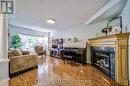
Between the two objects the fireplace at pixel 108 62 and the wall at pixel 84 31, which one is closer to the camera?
the fireplace at pixel 108 62

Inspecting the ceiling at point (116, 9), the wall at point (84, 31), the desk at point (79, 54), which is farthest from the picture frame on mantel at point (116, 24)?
the desk at point (79, 54)

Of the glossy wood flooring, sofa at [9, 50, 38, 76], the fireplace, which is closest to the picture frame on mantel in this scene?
the fireplace

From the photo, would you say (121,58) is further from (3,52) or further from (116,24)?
(3,52)

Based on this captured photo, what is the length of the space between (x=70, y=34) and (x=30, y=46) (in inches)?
151

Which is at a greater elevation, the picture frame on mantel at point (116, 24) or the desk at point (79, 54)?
the picture frame on mantel at point (116, 24)

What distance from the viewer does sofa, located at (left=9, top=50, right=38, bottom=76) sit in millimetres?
3854

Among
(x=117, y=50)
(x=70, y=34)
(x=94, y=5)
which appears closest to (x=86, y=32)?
(x=70, y=34)

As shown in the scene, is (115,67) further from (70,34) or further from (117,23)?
(70,34)

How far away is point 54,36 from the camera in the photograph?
10.0 m

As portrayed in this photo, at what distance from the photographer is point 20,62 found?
13.8 ft

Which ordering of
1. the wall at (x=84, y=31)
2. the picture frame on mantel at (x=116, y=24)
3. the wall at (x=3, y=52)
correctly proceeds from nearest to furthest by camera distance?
the wall at (x=3, y=52) < the picture frame on mantel at (x=116, y=24) < the wall at (x=84, y=31)

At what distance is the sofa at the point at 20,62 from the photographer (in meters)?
3.85

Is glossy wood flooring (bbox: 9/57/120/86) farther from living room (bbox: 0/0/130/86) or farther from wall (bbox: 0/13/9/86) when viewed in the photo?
wall (bbox: 0/13/9/86)

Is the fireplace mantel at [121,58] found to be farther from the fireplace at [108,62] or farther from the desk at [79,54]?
the desk at [79,54]
